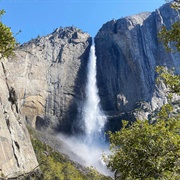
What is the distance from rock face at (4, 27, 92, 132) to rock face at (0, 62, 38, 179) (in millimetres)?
50586

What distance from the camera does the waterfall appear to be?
101500mm

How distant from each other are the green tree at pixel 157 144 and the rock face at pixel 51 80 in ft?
258

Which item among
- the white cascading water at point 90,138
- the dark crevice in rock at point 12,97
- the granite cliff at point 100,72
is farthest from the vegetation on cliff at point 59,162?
the dark crevice in rock at point 12,97

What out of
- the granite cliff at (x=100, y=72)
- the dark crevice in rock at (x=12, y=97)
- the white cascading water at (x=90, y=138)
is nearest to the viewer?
the dark crevice in rock at (x=12, y=97)

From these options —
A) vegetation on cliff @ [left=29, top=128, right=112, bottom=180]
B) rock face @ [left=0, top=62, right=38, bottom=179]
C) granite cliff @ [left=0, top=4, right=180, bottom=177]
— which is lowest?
vegetation on cliff @ [left=29, top=128, right=112, bottom=180]

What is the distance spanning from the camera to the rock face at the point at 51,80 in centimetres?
9944

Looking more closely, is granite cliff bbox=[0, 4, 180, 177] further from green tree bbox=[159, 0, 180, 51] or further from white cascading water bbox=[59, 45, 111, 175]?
green tree bbox=[159, 0, 180, 51]

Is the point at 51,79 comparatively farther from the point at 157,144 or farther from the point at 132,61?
the point at 157,144

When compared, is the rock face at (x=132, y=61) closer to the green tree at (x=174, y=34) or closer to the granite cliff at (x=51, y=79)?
the granite cliff at (x=51, y=79)

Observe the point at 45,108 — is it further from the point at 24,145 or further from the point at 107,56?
the point at 24,145

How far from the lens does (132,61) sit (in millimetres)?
115125

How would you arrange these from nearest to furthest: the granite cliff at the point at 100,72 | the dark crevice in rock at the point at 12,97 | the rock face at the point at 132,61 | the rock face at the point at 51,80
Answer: the dark crevice in rock at the point at 12,97
the rock face at the point at 51,80
the granite cliff at the point at 100,72
the rock face at the point at 132,61

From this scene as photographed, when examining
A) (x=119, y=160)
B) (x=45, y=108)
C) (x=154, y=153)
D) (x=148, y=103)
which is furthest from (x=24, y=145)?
(x=148, y=103)

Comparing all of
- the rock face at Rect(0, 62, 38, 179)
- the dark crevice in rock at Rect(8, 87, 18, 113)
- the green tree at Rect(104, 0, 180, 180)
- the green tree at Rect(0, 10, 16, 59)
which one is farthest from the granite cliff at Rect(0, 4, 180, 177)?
the green tree at Rect(104, 0, 180, 180)
